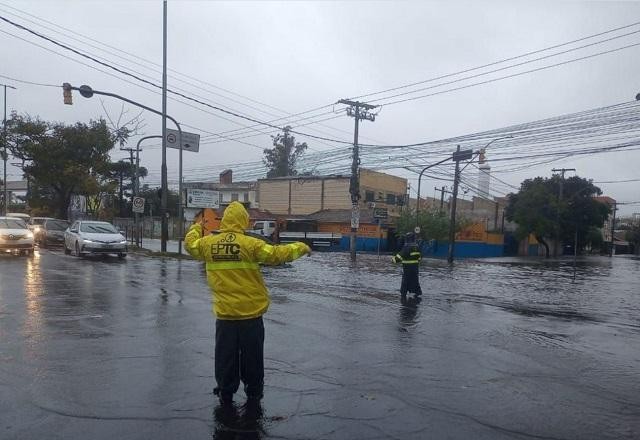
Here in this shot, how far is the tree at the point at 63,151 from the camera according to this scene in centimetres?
3378

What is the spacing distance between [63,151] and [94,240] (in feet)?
48.2

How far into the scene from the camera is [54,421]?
4484 mm

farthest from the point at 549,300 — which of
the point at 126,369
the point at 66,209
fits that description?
the point at 66,209

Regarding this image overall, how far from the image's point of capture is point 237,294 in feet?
15.9

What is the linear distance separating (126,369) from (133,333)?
193 cm

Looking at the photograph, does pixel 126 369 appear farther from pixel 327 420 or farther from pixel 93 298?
pixel 93 298

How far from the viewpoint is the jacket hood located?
4.99 metres

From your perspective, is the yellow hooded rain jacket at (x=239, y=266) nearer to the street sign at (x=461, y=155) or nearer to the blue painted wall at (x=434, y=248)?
the street sign at (x=461, y=155)

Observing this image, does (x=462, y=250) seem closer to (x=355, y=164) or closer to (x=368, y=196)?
(x=368, y=196)

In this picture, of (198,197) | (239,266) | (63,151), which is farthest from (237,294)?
(63,151)

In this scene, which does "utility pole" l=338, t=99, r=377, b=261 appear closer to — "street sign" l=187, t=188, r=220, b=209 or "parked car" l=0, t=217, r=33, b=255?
"street sign" l=187, t=188, r=220, b=209

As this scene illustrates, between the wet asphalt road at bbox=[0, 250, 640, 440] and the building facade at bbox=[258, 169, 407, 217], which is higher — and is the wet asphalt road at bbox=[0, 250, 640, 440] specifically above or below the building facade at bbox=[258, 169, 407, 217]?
below

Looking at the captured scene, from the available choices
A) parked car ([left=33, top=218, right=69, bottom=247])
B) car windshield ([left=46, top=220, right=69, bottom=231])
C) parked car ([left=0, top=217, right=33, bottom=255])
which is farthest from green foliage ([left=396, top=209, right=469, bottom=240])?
parked car ([left=0, top=217, right=33, bottom=255])

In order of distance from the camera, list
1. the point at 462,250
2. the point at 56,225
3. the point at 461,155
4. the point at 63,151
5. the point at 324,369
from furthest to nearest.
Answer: the point at 462,250 → the point at 63,151 → the point at 461,155 → the point at 56,225 → the point at 324,369
